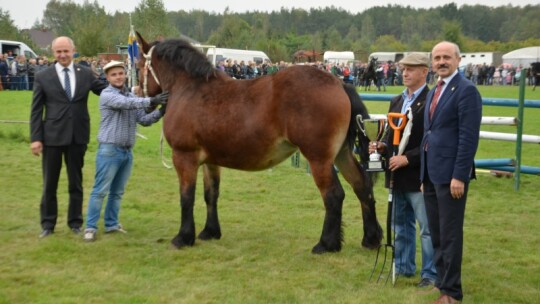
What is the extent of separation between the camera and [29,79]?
30234 millimetres

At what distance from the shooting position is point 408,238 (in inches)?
208

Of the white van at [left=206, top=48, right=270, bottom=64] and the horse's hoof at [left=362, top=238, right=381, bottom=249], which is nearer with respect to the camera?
the horse's hoof at [left=362, top=238, right=381, bottom=249]

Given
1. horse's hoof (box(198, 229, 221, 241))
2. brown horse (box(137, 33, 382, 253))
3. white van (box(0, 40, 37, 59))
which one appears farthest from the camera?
white van (box(0, 40, 37, 59))

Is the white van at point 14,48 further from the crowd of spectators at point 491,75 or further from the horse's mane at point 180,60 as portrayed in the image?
the horse's mane at point 180,60

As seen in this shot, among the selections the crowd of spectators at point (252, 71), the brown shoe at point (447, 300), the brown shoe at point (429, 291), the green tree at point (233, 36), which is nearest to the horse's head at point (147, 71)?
the brown shoe at point (429, 291)

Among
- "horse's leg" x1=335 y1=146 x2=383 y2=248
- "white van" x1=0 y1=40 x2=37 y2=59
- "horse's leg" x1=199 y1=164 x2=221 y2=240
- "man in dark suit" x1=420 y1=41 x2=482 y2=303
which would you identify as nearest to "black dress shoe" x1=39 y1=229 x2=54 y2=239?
"horse's leg" x1=199 y1=164 x2=221 y2=240

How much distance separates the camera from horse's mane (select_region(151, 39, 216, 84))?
646 cm

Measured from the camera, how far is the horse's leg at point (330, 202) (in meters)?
5.82

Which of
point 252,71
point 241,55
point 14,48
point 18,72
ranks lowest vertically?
point 18,72

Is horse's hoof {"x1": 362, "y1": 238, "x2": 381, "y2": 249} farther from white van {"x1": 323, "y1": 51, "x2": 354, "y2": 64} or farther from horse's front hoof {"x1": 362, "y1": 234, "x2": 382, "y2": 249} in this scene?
white van {"x1": 323, "y1": 51, "x2": 354, "y2": 64}

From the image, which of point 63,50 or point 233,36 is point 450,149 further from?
point 233,36

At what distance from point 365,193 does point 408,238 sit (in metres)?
1.00

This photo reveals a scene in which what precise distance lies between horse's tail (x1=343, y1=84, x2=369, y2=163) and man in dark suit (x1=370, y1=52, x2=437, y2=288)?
68 centimetres

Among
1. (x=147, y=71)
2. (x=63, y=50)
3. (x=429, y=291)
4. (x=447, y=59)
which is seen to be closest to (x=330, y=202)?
(x=429, y=291)
